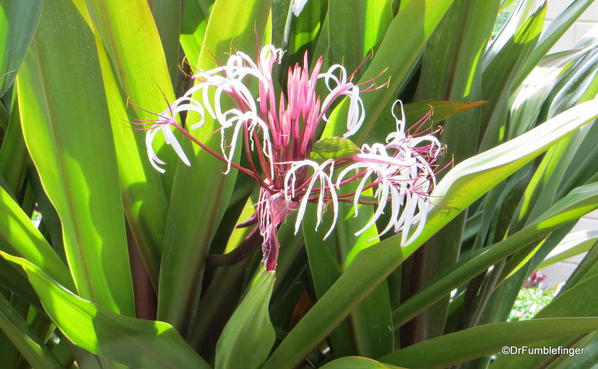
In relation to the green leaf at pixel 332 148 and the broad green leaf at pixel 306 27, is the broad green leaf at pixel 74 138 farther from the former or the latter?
the broad green leaf at pixel 306 27

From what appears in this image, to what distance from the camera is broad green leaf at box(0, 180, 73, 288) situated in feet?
1.29

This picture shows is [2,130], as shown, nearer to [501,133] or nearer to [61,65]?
[61,65]

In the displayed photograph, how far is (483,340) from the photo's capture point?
408mm

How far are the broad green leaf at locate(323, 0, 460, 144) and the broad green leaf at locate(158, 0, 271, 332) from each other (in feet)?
0.23

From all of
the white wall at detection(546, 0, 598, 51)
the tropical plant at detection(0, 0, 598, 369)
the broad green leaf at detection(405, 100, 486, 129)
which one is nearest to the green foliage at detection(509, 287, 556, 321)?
the white wall at detection(546, 0, 598, 51)

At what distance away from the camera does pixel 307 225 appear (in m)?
0.43

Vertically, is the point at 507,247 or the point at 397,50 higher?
the point at 397,50

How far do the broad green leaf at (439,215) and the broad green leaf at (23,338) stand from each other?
0.16m

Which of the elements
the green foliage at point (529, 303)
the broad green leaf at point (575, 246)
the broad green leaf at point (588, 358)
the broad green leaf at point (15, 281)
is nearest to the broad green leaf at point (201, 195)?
the broad green leaf at point (15, 281)

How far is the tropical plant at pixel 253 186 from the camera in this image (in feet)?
1.11

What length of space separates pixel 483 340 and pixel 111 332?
0.22m

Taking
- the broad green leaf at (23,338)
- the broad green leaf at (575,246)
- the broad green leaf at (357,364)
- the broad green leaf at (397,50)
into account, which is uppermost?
the broad green leaf at (397,50)

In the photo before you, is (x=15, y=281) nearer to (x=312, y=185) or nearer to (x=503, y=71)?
(x=312, y=185)

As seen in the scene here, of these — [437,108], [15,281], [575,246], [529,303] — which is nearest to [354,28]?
[437,108]
